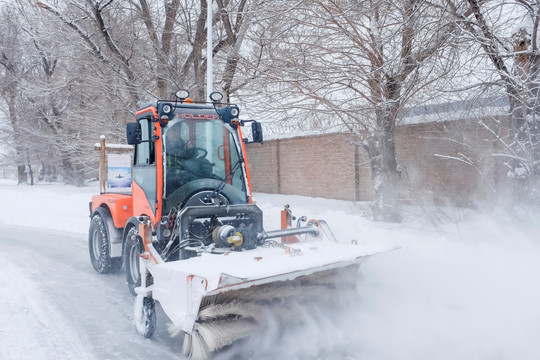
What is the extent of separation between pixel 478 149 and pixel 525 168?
9.10 ft

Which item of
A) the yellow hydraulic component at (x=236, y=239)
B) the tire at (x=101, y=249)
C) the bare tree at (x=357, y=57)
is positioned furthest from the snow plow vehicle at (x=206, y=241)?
the bare tree at (x=357, y=57)

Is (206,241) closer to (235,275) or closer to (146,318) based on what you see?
(146,318)

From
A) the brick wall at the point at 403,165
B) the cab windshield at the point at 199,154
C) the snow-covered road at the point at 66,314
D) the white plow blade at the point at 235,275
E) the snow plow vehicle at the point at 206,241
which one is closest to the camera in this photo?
the white plow blade at the point at 235,275

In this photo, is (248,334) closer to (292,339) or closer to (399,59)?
(292,339)

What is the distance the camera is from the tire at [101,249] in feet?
Result: 22.7

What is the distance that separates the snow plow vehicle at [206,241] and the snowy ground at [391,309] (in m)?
0.33

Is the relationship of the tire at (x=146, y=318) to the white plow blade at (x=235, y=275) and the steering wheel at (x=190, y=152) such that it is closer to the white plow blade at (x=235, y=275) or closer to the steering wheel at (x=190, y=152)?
the white plow blade at (x=235, y=275)

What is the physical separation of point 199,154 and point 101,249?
8.72 feet

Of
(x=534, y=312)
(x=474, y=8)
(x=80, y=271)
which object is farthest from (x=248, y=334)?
(x=474, y=8)

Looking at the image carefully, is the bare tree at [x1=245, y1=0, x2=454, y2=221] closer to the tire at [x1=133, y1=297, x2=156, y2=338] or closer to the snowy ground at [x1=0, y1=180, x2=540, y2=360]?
the snowy ground at [x1=0, y1=180, x2=540, y2=360]

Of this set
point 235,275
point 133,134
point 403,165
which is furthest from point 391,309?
point 403,165

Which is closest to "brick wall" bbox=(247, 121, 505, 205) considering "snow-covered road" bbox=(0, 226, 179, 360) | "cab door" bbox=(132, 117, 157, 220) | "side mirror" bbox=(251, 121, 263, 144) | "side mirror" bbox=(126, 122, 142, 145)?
"side mirror" bbox=(251, 121, 263, 144)

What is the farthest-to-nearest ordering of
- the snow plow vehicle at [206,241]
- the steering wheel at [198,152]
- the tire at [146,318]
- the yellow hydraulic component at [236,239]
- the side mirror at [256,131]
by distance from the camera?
the side mirror at [256,131] → the steering wheel at [198,152] → the yellow hydraulic component at [236,239] → the tire at [146,318] → the snow plow vehicle at [206,241]

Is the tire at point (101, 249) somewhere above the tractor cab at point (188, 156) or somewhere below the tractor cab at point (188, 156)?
below
